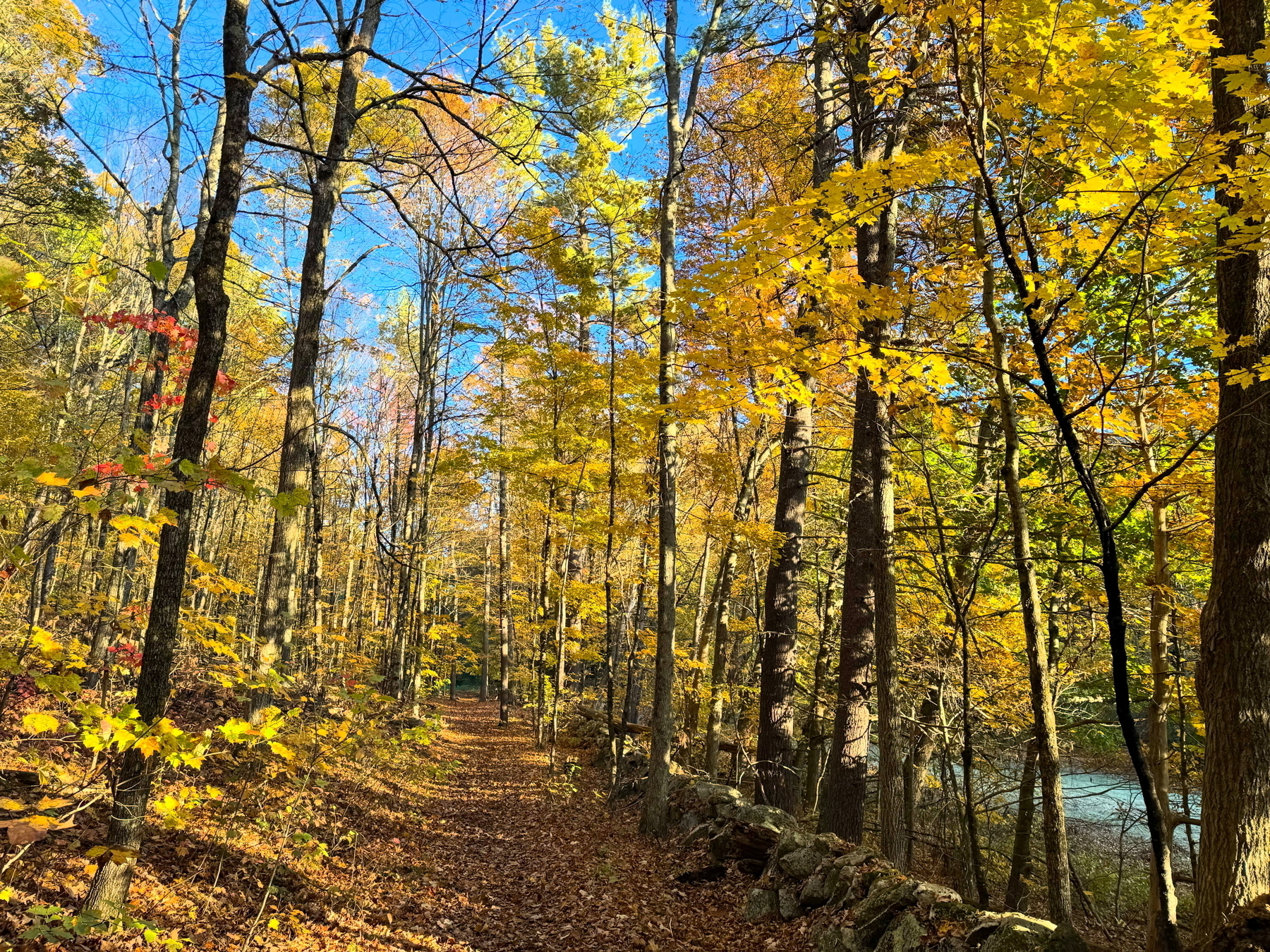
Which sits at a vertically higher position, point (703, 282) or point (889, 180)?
point (889, 180)

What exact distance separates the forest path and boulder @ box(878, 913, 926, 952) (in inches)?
38.6

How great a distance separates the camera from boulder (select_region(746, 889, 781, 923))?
18.0ft

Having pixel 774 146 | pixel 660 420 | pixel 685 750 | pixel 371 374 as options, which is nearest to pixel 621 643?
pixel 685 750

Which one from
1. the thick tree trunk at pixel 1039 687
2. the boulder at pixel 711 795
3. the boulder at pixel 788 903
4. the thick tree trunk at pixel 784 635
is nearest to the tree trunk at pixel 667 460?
the boulder at pixel 711 795

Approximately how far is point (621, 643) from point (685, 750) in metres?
9.84

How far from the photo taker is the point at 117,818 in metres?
3.06

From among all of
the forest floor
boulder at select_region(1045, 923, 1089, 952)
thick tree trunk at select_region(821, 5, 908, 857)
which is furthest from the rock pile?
thick tree trunk at select_region(821, 5, 908, 857)

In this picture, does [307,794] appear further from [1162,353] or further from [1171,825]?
[1162,353]

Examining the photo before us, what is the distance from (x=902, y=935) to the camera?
13.3 ft

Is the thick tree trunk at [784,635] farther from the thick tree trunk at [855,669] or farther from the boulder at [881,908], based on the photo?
the boulder at [881,908]

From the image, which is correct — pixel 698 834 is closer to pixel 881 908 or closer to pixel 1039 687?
pixel 881 908

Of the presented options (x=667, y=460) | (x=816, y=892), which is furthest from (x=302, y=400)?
(x=816, y=892)

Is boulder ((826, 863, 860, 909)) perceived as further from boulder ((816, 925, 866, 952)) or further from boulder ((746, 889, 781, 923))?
boulder ((746, 889, 781, 923))

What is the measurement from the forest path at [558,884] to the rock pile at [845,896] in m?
0.26
